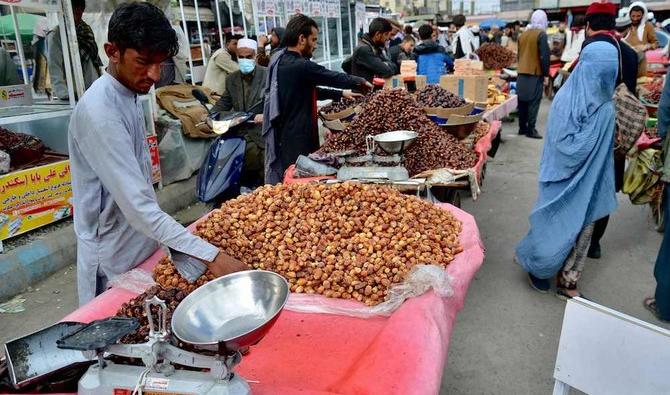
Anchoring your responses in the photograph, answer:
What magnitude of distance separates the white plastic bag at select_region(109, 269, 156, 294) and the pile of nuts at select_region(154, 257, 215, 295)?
0.03 meters

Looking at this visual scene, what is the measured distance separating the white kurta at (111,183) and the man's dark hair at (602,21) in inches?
115

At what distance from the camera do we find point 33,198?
3.73m

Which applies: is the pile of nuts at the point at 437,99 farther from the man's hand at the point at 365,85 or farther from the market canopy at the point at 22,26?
the market canopy at the point at 22,26

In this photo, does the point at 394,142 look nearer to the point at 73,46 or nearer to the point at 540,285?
the point at 540,285

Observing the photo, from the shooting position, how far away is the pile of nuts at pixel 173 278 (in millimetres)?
1697

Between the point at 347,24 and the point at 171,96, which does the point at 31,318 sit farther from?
the point at 347,24

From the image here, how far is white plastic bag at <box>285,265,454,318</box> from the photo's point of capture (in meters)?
1.62

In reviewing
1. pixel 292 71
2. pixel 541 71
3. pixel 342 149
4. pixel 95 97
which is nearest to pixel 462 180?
pixel 342 149

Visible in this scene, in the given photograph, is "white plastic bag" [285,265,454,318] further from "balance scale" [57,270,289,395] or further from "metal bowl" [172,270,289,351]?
"balance scale" [57,270,289,395]

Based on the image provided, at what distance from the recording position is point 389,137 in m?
3.07

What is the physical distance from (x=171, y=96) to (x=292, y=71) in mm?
2513

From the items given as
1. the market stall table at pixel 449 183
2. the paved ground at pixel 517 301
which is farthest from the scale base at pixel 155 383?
the market stall table at pixel 449 183

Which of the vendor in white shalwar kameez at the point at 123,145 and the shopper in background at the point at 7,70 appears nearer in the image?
the vendor in white shalwar kameez at the point at 123,145

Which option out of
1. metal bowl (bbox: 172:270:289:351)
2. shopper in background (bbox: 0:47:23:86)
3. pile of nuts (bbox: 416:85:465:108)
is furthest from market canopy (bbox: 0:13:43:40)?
metal bowl (bbox: 172:270:289:351)
